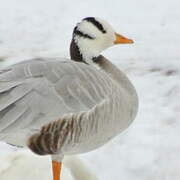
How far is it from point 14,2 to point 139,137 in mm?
2905

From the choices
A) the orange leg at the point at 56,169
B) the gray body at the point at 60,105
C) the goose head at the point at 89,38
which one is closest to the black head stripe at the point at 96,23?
the goose head at the point at 89,38

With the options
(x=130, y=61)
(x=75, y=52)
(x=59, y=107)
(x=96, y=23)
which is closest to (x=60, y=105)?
(x=59, y=107)

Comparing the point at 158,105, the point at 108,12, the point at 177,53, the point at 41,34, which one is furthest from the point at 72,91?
the point at 108,12

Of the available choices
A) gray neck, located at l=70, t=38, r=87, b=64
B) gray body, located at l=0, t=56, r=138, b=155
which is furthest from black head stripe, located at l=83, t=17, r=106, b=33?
gray body, located at l=0, t=56, r=138, b=155

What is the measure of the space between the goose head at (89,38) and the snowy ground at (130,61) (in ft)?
2.19

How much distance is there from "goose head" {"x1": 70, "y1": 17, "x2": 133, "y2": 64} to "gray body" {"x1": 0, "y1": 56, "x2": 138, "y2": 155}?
0.15 m

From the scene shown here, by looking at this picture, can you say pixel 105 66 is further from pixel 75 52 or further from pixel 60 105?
pixel 60 105

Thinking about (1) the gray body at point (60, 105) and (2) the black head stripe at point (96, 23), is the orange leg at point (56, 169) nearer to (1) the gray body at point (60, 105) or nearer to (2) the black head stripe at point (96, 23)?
(1) the gray body at point (60, 105)

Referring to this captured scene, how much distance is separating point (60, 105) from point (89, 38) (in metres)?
0.50

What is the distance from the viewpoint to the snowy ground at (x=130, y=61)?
2.73 metres

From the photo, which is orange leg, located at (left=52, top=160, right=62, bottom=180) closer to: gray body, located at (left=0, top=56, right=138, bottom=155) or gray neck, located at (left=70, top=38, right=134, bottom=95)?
gray body, located at (left=0, top=56, right=138, bottom=155)

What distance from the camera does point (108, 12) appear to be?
16.5ft

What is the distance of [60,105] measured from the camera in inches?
85.0

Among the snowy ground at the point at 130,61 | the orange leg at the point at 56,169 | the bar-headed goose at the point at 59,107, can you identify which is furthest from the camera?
the snowy ground at the point at 130,61
